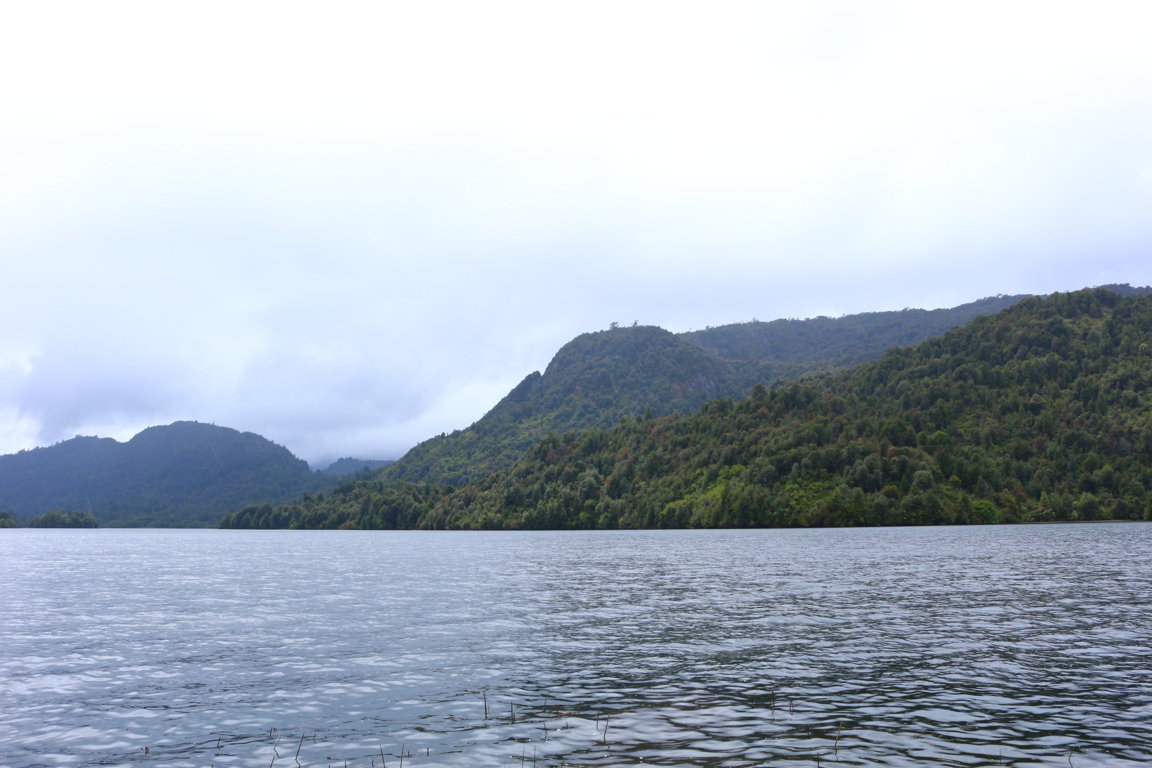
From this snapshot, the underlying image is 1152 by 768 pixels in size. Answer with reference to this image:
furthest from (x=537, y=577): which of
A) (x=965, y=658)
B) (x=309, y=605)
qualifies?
(x=965, y=658)

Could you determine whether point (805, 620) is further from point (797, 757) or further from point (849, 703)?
point (797, 757)

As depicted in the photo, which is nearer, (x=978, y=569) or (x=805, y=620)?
(x=805, y=620)

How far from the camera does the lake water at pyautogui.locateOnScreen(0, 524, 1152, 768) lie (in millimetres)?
26172

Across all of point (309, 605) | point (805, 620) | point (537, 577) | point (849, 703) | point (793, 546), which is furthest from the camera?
point (793, 546)

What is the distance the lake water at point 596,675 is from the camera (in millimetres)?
26172

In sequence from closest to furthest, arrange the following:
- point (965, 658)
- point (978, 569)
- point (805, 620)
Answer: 1. point (965, 658)
2. point (805, 620)
3. point (978, 569)

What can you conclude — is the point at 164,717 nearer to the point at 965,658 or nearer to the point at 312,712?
the point at 312,712

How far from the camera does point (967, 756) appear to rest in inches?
958

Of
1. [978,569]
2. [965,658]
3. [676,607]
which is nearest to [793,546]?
[978,569]

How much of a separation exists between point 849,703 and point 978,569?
215ft

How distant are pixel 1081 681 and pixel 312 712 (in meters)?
31.0

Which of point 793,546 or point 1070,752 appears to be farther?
point 793,546

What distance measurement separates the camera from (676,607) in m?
61.3

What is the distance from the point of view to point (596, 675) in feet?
123
